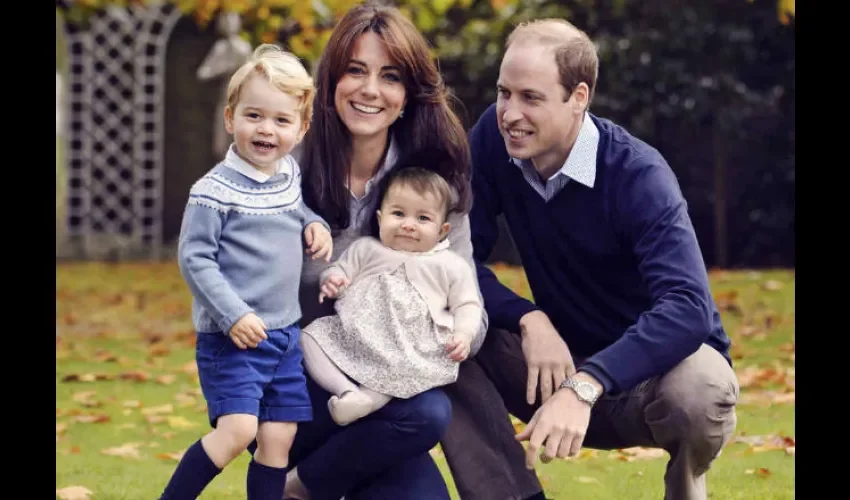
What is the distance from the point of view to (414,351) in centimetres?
357

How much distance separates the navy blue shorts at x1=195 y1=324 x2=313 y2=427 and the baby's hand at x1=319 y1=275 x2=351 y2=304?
0.13 metres

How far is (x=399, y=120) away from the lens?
385 centimetres

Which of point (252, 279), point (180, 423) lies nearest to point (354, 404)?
point (252, 279)

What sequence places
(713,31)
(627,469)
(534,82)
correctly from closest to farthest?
(534,82)
(627,469)
(713,31)

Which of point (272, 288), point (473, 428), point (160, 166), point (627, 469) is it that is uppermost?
point (272, 288)

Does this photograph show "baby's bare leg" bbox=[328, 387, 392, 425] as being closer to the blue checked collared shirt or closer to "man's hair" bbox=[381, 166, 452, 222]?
"man's hair" bbox=[381, 166, 452, 222]

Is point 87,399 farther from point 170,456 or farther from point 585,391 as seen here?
point 585,391

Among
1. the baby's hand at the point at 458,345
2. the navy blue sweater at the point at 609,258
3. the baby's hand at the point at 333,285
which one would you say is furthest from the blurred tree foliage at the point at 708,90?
the baby's hand at the point at 458,345

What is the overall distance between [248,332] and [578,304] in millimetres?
1086

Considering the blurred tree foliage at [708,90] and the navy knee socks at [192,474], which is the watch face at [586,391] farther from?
the blurred tree foliage at [708,90]
